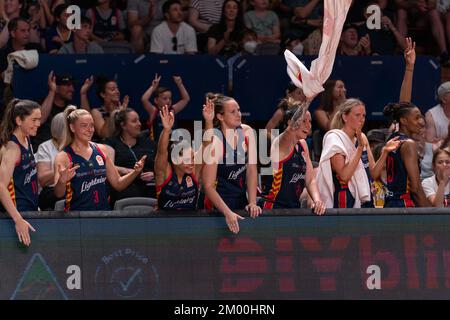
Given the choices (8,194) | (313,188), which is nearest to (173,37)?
(313,188)

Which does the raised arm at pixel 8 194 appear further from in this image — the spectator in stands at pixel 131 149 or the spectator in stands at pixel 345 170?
the spectator in stands at pixel 345 170

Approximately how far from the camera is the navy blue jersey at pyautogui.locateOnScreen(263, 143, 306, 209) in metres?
10.0

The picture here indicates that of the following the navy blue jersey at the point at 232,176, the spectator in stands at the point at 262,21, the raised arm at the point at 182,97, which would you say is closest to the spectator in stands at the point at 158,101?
the raised arm at the point at 182,97

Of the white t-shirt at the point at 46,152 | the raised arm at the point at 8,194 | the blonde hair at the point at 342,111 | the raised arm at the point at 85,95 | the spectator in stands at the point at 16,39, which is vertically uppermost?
the spectator in stands at the point at 16,39

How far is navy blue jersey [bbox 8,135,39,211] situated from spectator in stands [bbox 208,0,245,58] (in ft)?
14.0

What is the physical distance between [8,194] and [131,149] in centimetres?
235

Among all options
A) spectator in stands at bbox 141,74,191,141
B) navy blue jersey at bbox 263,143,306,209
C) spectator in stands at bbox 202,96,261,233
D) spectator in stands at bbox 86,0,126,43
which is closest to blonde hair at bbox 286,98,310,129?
navy blue jersey at bbox 263,143,306,209

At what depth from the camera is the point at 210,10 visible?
14086mm

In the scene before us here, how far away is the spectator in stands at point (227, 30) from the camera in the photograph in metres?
13.7

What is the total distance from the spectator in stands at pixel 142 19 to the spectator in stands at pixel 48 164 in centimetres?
273

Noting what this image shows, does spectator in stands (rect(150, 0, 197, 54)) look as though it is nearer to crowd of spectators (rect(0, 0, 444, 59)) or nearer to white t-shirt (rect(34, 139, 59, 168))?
crowd of spectators (rect(0, 0, 444, 59))

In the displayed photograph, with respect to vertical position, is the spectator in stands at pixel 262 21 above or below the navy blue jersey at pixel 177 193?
above
